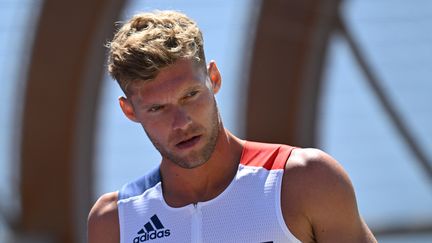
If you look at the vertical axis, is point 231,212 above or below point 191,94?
below

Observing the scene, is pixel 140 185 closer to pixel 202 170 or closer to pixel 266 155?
pixel 202 170

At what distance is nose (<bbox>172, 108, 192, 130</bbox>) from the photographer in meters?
3.05

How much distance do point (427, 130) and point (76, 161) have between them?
3749 mm

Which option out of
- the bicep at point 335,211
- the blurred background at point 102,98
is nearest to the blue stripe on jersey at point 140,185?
the bicep at point 335,211

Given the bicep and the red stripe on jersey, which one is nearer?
the bicep

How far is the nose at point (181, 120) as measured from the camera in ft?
10.00

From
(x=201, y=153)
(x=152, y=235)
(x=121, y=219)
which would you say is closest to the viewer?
(x=201, y=153)

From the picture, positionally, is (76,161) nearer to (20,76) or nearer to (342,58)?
(20,76)

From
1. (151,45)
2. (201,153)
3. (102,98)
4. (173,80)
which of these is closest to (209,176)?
(201,153)

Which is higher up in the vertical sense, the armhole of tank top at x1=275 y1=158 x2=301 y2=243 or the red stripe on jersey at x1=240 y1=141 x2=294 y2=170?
the red stripe on jersey at x1=240 y1=141 x2=294 y2=170

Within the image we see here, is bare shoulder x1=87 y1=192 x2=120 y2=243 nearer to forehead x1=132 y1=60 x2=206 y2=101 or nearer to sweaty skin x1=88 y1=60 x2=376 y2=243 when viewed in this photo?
sweaty skin x1=88 y1=60 x2=376 y2=243

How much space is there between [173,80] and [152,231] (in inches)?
20.1

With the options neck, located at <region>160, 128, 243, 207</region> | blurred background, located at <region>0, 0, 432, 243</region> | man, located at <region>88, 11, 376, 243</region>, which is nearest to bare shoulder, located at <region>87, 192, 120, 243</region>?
man, located at <region>88, 11, 376, 243</region>

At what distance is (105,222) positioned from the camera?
336 centimetres
